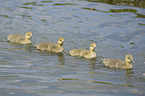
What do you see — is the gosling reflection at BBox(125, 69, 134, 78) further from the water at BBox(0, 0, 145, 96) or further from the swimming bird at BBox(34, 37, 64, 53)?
the swimming bird at BBox(34, 37, 64, 53)

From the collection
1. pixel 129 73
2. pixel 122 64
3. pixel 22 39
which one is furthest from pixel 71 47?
pixel 129 73

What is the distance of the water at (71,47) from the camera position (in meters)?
6.43

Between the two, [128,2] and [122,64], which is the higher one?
[128,2]

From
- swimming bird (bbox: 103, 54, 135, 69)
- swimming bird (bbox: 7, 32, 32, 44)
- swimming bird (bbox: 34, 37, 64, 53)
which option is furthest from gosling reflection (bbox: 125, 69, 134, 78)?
swimming bird (bbox: 7, 32, 32, 44)

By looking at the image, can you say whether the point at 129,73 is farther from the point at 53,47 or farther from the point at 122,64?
the point at 53,47

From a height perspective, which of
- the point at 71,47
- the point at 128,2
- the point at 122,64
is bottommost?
the point at 122,64

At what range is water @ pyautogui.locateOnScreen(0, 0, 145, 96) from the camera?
253 inches

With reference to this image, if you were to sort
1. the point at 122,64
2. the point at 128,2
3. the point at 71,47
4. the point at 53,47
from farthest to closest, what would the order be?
the point at 128,2
the point at 71,47
the point at 53,47
the point at 122,64

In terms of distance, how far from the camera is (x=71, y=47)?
9.83 meters

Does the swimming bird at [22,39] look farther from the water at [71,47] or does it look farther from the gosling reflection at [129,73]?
the gosling reflection at [129,73]

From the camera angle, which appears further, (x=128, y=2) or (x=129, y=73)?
(x=128, y=2)

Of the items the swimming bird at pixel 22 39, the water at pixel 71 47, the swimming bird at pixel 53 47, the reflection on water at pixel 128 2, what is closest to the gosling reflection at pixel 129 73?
the water at pixel 71 47

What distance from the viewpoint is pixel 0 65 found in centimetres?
777

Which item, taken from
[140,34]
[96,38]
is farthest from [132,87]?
[140,34]
